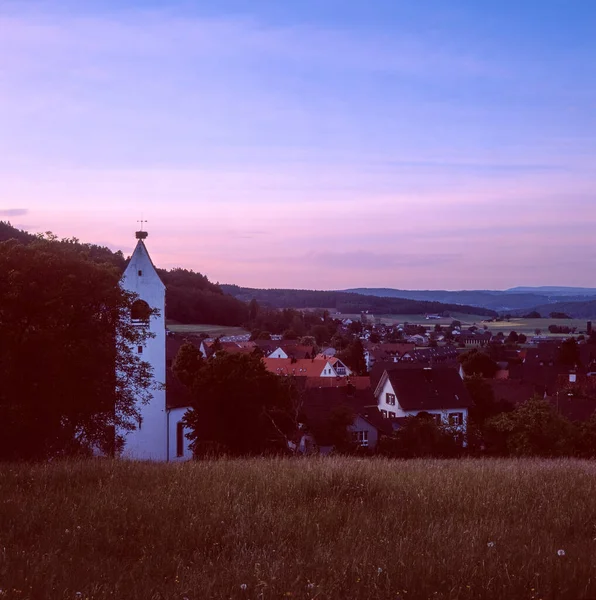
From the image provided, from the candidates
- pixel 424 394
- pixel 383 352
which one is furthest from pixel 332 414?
pixel 383 352

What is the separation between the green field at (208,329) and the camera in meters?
146

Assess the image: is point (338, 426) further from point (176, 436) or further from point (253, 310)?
point (253, 310)

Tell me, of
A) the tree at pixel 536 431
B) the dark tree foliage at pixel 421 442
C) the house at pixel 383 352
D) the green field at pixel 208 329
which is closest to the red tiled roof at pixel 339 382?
the dark tree foliage at pixel 421 442

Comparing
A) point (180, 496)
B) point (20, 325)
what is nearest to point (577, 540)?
point (180, 496)

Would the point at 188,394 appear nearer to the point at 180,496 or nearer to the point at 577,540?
the point at 180,496

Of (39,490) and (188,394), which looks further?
(188,394)

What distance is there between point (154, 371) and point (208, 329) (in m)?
117

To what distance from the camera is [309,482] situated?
9898 mm

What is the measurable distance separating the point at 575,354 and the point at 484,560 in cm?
11284

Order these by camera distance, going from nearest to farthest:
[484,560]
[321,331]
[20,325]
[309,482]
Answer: [484,560], [309,482], [20,325], [321,331]

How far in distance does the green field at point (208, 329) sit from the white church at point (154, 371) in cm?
10376

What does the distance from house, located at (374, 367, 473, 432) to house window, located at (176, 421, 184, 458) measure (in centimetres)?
2070

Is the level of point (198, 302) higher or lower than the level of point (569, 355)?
higher

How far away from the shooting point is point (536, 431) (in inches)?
1320
